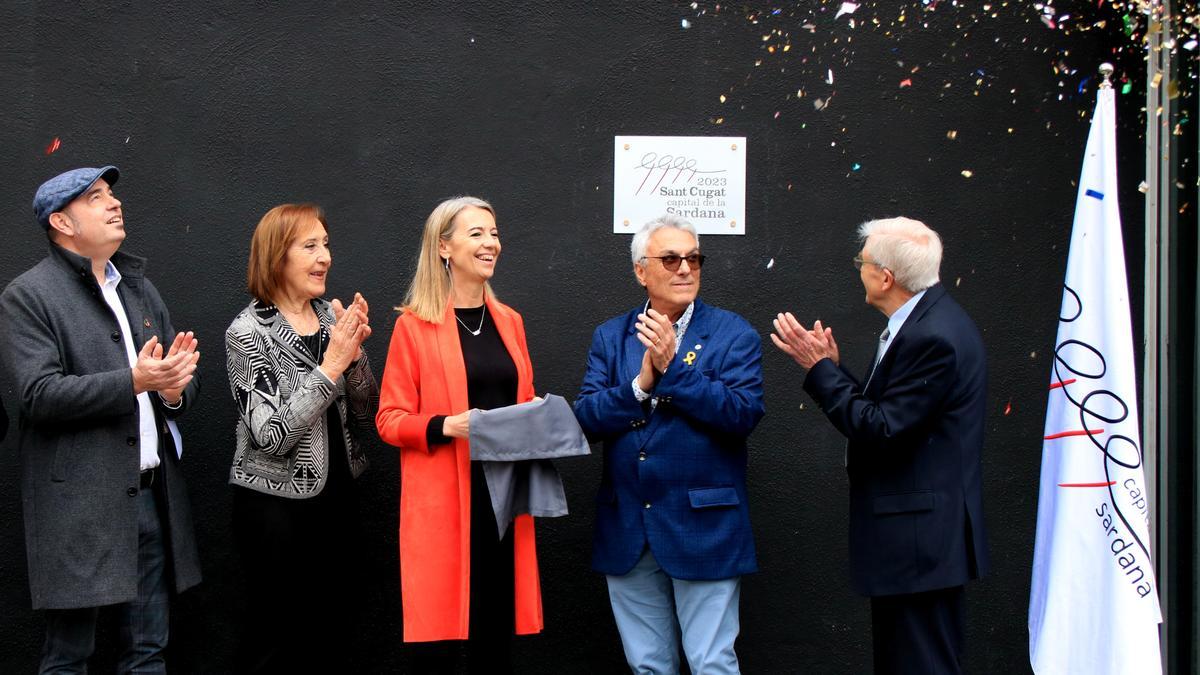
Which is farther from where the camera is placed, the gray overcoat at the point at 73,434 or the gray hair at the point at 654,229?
the gray hair at the point at 654,229

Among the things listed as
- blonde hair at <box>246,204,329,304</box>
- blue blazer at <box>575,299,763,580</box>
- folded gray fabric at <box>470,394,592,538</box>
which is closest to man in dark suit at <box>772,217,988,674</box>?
blue blazer at <box>575,299,763,580</box>

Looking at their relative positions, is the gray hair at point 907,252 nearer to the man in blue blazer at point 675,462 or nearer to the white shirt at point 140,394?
the man in blue blazer at point 675,462

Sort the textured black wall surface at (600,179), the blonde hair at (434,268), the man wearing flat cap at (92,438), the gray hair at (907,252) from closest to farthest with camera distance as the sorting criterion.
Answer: the gray hair at (907,252) → the man wearing flat cap at (92,438) → the blonde hair at (434,268) → the textured black wall surface at (600,179)

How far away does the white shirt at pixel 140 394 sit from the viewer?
398 centimetres

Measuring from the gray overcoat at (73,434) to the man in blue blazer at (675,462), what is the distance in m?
1.58

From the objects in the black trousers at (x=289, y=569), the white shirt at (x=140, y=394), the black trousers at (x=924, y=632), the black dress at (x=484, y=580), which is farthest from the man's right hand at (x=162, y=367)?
the black trousers at (x=924, y=632)

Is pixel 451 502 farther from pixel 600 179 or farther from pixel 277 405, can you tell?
pixel 600 179

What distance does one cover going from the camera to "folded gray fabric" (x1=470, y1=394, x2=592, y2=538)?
12.8 ft

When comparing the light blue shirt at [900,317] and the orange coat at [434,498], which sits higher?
the light blue shirt at [900,317]

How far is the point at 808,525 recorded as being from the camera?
196 inches

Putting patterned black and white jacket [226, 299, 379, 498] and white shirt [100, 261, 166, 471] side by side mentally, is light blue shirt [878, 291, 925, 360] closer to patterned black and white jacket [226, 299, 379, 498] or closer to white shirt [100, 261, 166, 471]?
patterned black and white jacket [226, 299, 379, 498]

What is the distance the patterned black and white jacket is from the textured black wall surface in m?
0.91

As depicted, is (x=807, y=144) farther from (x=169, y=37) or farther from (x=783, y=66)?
(x=169, y=37)

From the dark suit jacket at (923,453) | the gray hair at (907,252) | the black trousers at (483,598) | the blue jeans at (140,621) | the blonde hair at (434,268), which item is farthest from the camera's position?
the blonde hair at (434,268)
